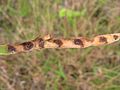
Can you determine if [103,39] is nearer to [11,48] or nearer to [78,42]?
[78,42]

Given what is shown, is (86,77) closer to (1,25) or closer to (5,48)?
(1,25)

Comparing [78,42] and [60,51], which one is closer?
[78,42]

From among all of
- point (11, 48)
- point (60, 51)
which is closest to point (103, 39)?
point (11, 48)

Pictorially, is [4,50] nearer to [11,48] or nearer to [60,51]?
[11,48]

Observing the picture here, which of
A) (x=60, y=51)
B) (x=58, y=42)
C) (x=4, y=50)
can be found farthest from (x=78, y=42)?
(x=60, y=51)

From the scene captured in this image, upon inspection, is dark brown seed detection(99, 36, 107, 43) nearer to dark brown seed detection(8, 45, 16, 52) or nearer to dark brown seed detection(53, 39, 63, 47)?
dark brown seed detection(53, 39, 63, 47)

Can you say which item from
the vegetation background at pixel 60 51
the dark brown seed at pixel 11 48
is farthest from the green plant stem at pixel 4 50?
the vegetation background at pixel 60 51

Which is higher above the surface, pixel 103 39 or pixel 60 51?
pixel 103 39

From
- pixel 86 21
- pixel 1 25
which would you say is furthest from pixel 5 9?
pixel 86 21

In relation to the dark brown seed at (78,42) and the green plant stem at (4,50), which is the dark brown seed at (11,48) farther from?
the dark brown seed at (78,42)
